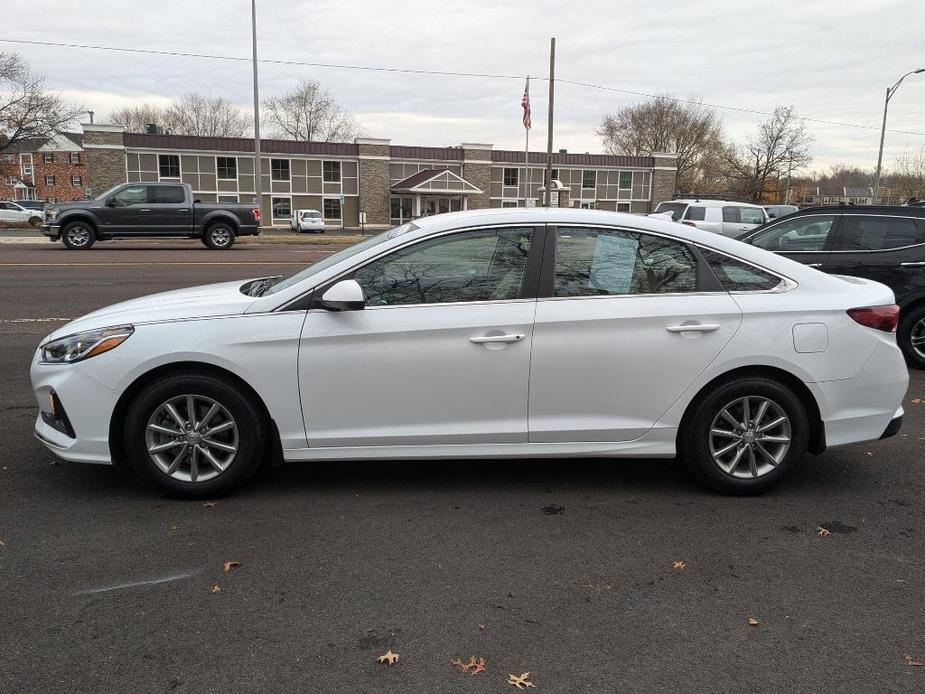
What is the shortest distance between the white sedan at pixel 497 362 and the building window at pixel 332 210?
195 feet

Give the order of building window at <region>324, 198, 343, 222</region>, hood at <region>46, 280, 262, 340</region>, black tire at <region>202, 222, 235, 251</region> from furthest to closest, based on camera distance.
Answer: building window at <region>324, 198, 343, 222</region> < black tire at <region>202, 222, 235, 251</region> < hood at <region>46, 280, 262, 340</region>

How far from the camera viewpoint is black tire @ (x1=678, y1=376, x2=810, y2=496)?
13.9 feet

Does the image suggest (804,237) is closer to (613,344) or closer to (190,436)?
(613,344)

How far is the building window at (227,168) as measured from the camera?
58.9 metres

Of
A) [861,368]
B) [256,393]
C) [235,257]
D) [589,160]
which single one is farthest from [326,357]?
[589,160]

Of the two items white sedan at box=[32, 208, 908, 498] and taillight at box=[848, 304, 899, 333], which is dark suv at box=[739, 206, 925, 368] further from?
white sedan at box=[32, 208, 908, 498]

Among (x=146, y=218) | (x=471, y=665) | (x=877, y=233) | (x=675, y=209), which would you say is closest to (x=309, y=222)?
(x=146, y=218)

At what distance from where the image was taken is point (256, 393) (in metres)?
4.09

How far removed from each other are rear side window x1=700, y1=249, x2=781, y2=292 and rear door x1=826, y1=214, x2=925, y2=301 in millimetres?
4450

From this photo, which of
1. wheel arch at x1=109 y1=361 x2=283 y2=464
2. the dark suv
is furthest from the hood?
the dark suv

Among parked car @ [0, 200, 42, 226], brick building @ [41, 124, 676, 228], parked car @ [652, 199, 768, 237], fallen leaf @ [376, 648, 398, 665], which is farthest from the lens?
brick building @ [41, 124, 676, 228]

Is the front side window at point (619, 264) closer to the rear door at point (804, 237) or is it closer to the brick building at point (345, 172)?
the rear door at point (804, 237)

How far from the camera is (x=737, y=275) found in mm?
4352

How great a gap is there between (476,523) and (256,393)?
1386 mm
